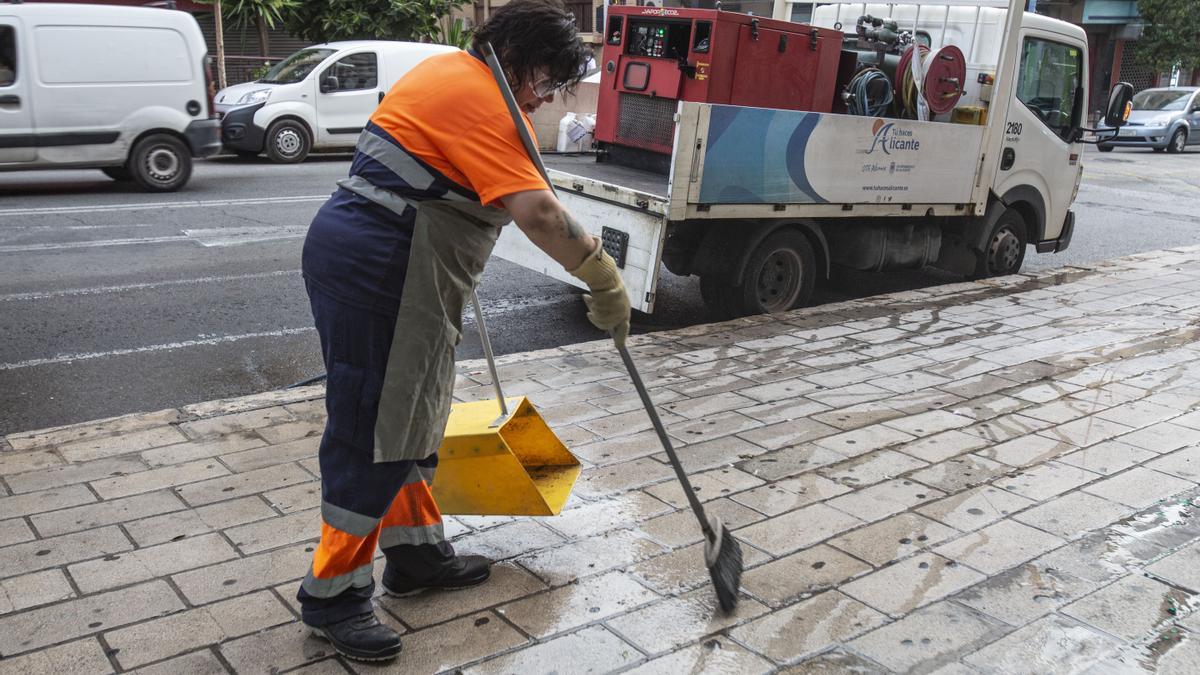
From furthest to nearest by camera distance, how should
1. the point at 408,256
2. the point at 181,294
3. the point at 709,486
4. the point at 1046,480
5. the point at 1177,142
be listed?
1. the point at 1177,142
2. the point at 181,294
3. the point at 1046,480
4. the point at 709,486
5. the point at 408,256

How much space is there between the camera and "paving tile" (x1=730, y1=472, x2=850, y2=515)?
3.97 metres

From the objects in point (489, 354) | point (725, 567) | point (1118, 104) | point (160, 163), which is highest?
point (1118, 104)

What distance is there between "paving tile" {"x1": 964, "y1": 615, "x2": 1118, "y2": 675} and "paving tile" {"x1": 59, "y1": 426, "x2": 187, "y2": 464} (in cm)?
324

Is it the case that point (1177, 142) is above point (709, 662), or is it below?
below

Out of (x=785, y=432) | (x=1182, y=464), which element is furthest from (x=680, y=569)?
(x=1182, y=464)

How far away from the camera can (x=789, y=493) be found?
161 inches

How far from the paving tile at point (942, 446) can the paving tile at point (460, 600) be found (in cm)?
197

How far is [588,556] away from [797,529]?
775mm

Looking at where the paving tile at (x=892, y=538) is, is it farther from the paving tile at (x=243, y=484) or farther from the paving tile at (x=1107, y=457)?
the paving tile at (x=243, y=484)

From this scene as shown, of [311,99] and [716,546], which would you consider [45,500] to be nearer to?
[716,546]

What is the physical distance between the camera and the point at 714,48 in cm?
682

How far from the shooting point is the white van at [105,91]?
11234 millimetres

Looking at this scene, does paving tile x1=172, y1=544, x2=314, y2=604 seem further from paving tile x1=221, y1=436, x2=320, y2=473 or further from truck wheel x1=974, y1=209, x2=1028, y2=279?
truck wheel x1=974, y1=209, x2=1028, y2=279

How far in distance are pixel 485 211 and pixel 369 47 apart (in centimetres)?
1351
